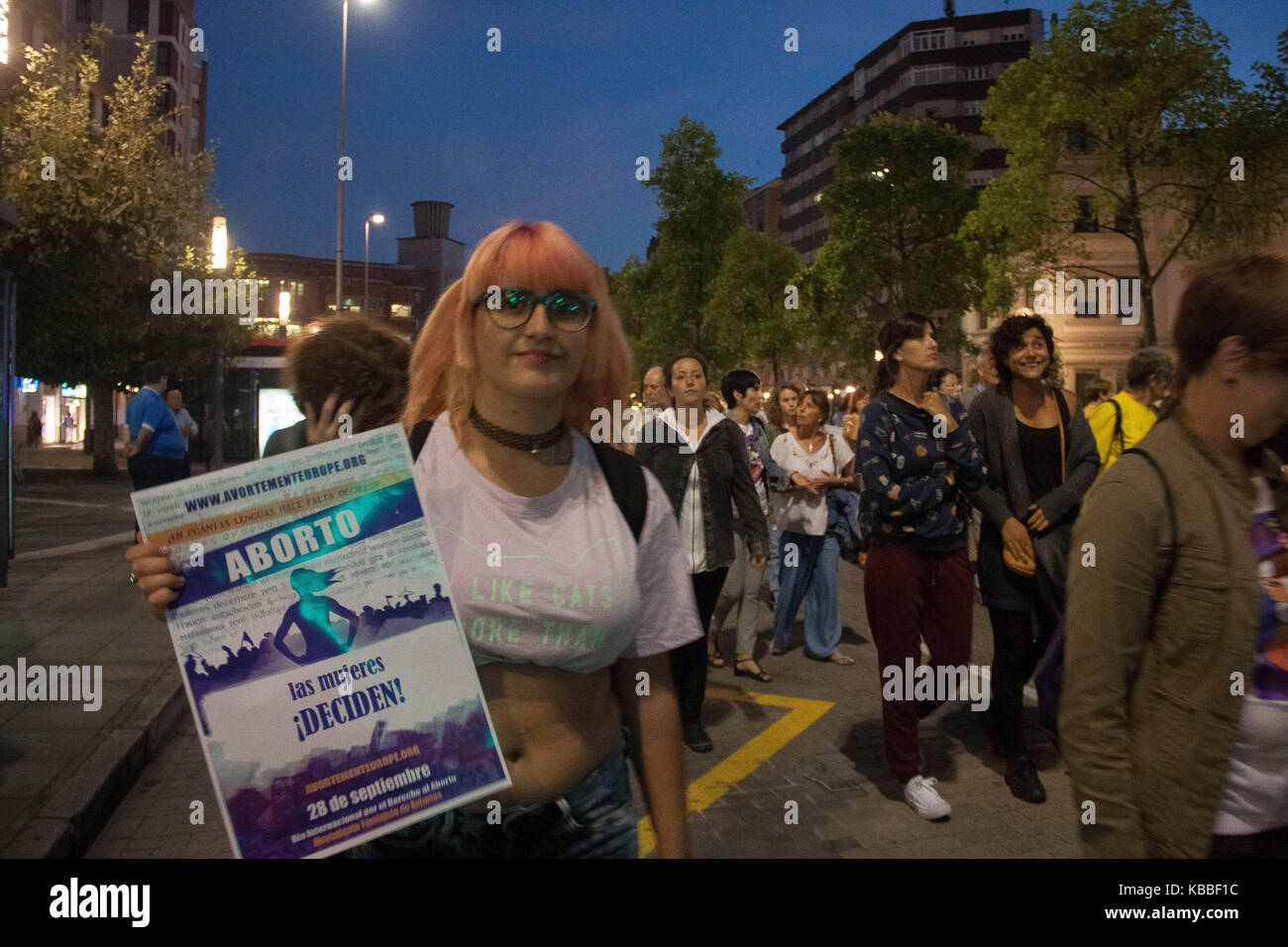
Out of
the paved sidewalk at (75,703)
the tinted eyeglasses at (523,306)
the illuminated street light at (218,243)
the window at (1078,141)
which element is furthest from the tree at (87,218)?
the tinted eyeglasses at (523,306)

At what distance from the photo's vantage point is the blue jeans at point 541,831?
6.07ft

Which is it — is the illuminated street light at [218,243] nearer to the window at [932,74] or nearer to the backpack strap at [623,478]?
the backpack strap at [623,478]

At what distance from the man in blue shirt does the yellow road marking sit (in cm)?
753

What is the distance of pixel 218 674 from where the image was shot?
1.66 m

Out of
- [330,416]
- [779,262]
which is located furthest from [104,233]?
[779,262]

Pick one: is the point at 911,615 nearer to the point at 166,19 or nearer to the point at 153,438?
the point at 153,438

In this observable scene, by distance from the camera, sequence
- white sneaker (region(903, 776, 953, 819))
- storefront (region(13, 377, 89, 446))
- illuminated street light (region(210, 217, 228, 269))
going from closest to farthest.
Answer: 1. white sneaker (region(903, 776, 953, 819))
2. illuminated street light (region(210, 217, 228, 269))
3. storefront (region(13, 377, 89, 446))

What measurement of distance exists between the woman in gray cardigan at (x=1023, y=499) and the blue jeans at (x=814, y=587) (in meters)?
2.55

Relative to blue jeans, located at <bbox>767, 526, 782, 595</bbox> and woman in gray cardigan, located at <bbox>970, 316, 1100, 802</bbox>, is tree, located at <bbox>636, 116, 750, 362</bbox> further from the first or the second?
woman in gray cardigan, located at <bbox>970, 316, 1100, 802</bbox>

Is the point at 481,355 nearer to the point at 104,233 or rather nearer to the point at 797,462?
the point at 797,462

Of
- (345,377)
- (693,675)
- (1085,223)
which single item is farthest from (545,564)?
(1085,223)

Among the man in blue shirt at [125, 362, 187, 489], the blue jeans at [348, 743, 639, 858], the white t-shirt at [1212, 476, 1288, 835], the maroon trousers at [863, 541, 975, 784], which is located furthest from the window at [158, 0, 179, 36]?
the white t-shirt at [1212, 476, 1288, 835]

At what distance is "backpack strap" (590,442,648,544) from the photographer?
2.06m

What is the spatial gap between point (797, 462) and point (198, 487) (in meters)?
6.41
